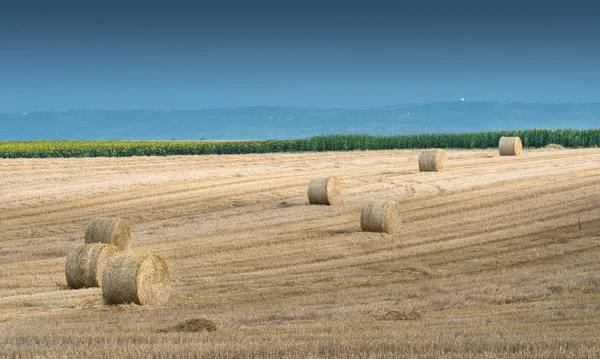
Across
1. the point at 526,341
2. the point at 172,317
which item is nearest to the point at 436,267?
the point at 172,317

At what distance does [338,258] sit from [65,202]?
1569 cm

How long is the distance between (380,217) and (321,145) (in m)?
43.2

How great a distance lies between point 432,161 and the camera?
1590 inches

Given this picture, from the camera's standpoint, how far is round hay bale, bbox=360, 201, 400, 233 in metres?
26.5

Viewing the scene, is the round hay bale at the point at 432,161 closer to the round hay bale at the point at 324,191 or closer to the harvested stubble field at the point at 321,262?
the harvested stubble field at the point at 321,262

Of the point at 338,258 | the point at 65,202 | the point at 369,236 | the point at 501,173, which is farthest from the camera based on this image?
the point at 501,173

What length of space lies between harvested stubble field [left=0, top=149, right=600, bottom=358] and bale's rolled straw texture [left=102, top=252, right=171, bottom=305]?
24 centimetres

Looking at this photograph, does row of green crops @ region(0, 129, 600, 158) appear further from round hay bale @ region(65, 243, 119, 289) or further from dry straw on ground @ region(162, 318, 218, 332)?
dry straw on ground @ region(162, 318, 218, 332)

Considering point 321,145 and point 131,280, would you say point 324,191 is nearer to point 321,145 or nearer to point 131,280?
point 131,280

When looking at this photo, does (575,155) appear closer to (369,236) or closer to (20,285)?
(369,236)

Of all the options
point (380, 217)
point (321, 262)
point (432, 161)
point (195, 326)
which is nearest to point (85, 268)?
point (321, 262)

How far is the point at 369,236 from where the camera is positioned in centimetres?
2612

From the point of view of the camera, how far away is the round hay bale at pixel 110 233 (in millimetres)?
23734

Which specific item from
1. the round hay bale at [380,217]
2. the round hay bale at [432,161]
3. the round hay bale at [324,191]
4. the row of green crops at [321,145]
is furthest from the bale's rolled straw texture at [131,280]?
the row of green crops at [321,145]
